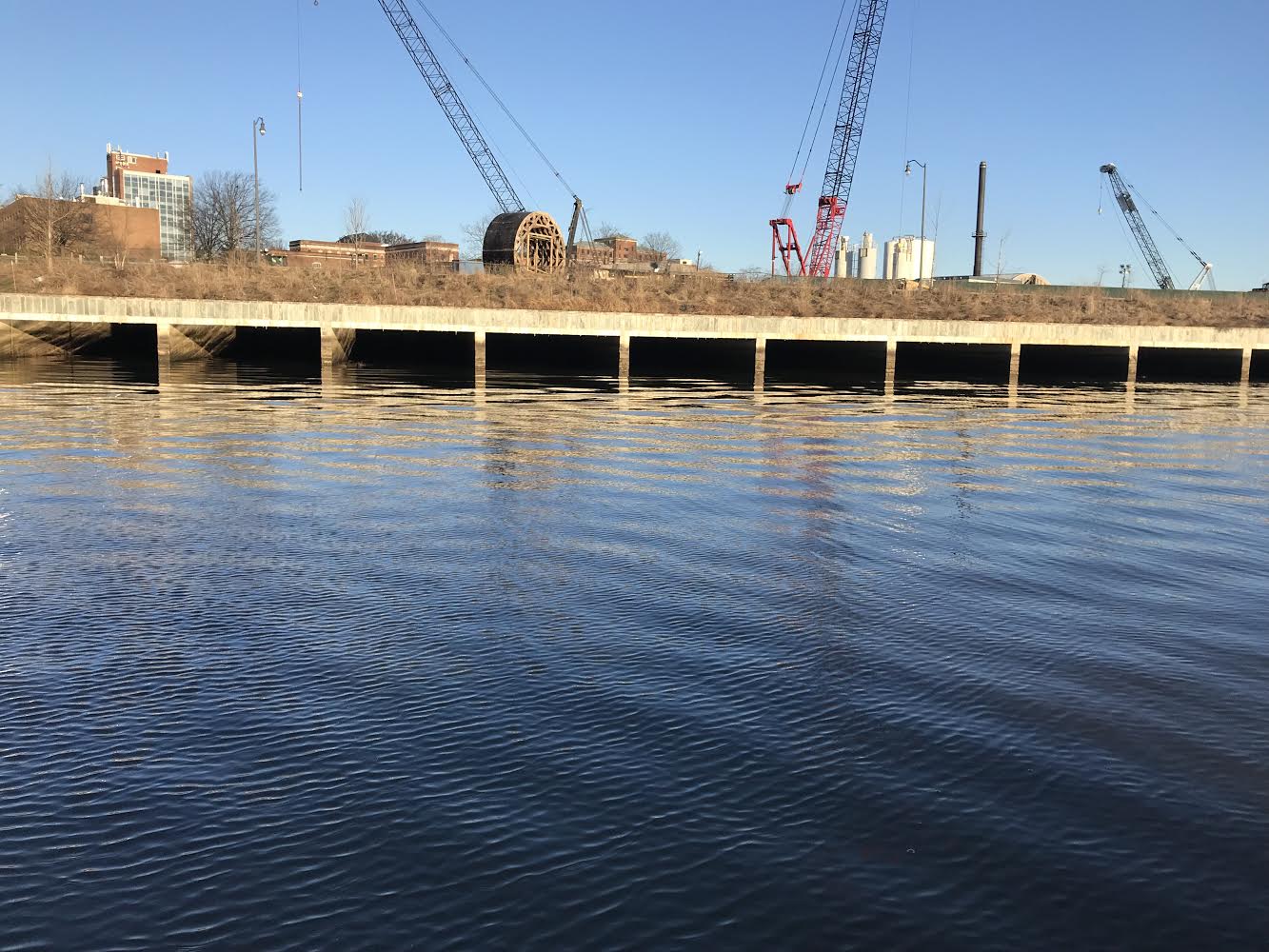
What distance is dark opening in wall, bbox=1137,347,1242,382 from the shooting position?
56.7m

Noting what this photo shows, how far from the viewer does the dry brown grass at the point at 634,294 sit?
61.0 meters

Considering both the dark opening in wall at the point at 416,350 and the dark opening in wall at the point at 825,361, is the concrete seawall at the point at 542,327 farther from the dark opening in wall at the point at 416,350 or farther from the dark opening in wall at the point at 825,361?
the dark opening in wall at the point at 416,350

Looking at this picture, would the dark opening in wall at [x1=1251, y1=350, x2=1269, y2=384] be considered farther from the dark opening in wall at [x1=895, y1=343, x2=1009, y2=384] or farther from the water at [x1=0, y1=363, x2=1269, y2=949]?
the water at [x1=0, y1=363, x2=1269, y2=949]

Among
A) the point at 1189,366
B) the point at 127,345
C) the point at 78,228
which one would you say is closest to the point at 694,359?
the point at 1189,366

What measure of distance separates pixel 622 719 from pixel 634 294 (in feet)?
196

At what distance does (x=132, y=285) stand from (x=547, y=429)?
43.5 metres

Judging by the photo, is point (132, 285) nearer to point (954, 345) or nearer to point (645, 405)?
point (645, 405)

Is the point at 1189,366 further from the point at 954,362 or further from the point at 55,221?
the point at 55,221

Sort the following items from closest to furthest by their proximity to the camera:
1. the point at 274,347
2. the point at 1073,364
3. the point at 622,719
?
the point at 622,719 < the point at 274,347 < the point at 1073,364

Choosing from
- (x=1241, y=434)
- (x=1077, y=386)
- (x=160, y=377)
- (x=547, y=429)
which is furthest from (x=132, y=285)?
(x=1241, y=434)

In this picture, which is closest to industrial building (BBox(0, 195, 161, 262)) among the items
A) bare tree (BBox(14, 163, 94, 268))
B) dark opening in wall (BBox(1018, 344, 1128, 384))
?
bare tree (BBox(14, 163, 94, 268))

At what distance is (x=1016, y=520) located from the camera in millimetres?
15531

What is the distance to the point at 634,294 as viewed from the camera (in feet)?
216

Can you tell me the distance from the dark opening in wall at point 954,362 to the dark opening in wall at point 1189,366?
8205mm
